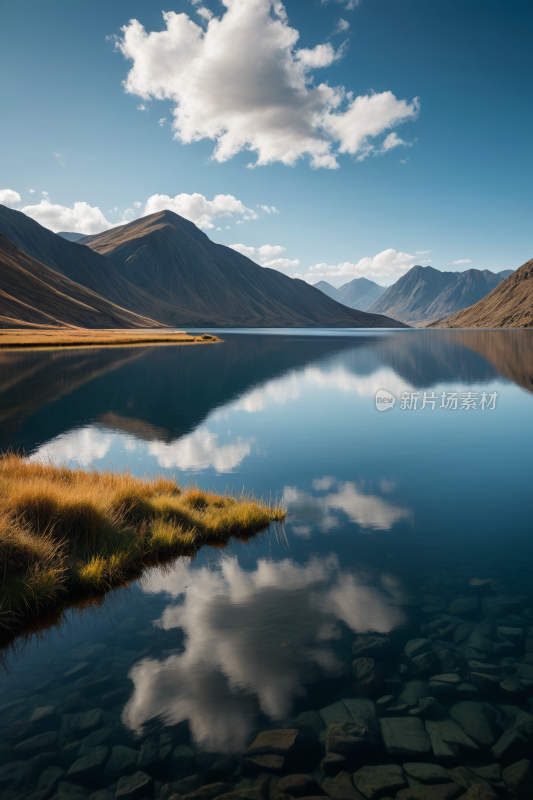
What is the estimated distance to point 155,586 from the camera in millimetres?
8727

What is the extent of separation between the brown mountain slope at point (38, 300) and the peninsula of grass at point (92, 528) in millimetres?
133483

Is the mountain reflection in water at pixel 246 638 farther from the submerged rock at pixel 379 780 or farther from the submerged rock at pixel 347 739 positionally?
the submerged rock at pixel 379 780

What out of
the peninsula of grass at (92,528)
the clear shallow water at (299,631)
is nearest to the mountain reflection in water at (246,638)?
the clear shallow water at (299,631)

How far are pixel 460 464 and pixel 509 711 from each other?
40.7 feet

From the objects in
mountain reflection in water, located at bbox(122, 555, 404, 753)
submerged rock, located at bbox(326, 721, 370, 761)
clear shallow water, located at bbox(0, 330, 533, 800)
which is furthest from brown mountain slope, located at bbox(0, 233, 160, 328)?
submerged rock, located at bbox(326, 721, 370, 761)

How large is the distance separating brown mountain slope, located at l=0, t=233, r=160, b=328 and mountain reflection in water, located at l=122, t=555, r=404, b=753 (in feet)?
453

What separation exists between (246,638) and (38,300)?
176779 mm

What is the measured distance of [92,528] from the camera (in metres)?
9.71

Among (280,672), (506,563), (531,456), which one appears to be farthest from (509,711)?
(531,456)

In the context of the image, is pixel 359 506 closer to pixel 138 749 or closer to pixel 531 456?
pixel 138 749

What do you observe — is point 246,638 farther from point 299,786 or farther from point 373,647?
point 299,786

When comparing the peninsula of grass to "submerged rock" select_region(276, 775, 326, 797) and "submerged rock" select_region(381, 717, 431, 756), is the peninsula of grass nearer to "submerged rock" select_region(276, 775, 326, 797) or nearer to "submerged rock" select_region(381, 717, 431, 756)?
"submerged rock" select_region(276, 775, 326, 797)

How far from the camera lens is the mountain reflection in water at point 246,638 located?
5672 millimetres

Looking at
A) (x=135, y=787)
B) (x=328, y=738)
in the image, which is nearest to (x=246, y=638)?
(x=328, y=738)
